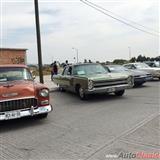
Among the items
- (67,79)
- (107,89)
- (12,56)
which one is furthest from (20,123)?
(12,56)

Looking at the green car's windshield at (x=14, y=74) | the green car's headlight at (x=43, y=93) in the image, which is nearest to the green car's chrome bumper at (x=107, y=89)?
the green car's windshield at (x=14, y=74)

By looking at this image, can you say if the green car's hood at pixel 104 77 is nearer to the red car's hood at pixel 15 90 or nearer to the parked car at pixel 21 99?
the parked car at pixel 21 99

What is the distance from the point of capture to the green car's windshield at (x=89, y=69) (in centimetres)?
1208

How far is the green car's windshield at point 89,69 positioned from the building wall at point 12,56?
1592 centimetres

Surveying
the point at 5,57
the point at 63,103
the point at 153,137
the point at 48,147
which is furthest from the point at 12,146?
the point at 5,57

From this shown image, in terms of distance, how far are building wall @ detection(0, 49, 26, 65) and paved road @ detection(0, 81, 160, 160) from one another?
1904cm

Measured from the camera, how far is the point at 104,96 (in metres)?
12.1

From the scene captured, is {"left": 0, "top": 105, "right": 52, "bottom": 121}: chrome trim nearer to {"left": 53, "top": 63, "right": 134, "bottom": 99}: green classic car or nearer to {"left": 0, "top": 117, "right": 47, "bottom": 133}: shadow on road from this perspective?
{"left": 0, "top": 117, "right": 47, "bottom": 133}: shadow on road

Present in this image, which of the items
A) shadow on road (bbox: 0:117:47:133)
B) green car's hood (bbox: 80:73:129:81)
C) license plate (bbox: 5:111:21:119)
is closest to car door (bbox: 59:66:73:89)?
green car's hood (bbox: 80:73:129:81)

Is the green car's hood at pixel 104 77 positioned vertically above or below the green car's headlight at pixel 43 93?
above

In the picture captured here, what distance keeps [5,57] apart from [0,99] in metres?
21.3

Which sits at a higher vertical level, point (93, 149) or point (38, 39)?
point (38, 39)

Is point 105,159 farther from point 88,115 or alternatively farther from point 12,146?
point 88,115

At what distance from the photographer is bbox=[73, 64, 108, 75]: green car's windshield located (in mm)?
12078
